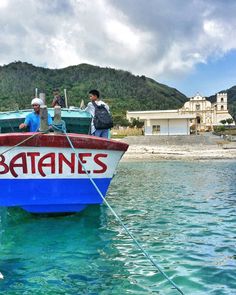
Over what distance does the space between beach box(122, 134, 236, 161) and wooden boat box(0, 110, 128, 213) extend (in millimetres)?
27945

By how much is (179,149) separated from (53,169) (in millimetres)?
36294

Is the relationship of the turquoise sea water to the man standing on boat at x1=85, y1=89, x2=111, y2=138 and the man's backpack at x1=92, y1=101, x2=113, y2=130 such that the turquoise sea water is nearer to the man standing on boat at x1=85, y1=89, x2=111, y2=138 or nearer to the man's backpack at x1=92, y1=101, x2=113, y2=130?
the man standing on boat at x1=85, y1=89, x2=111, y2=138

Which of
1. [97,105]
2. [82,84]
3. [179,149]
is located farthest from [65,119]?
[82,84]

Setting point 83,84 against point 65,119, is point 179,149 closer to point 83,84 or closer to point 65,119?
point 65,119

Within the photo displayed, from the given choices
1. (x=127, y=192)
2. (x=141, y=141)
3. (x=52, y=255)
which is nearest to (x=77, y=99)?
(x=141, y=141)

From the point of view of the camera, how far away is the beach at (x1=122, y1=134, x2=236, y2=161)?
37781 mm

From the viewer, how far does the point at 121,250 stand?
23.5ft

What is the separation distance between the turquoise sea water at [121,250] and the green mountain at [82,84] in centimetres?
10932

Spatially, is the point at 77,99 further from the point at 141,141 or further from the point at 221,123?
the point at 141,141

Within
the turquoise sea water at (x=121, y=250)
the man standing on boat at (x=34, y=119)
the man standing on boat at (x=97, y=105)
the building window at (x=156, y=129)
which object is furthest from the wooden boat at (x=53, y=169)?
the building window at (x=156, y=129)

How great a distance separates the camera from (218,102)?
374 feet

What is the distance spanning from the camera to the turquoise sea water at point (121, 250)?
18.3 ft

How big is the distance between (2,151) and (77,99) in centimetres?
12240

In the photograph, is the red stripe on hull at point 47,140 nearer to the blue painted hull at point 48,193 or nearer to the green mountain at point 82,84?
the blue painted hull at point 48,193
